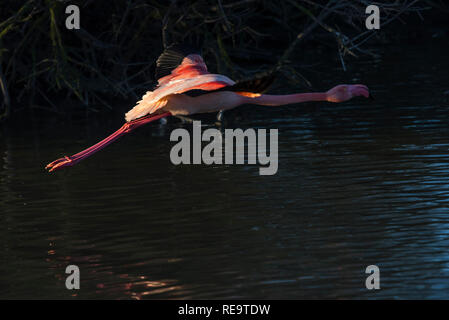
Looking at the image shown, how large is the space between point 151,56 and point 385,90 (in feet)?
17.3

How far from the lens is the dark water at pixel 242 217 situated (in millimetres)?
7918

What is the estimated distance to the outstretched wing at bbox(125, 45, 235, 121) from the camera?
30.9 feet

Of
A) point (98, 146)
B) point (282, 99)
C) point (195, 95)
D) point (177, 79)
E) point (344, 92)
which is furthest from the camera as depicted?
point (177, 79)

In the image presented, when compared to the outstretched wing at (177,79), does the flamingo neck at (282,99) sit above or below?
below

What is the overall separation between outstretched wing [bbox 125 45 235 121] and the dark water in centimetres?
122

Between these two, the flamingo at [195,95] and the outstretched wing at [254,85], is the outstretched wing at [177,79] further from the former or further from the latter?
the outstretched wing at [254,85]

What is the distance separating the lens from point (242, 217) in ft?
32.7

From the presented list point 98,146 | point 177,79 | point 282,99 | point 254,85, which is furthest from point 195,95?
point 98,146

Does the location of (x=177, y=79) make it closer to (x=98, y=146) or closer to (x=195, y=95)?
(x=195, y=95)

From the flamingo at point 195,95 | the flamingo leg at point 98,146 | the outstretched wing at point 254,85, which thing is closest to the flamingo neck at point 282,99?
the flamingo at point 195,95

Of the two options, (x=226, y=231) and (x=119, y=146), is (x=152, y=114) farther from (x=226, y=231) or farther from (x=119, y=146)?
(x=119, y=146)

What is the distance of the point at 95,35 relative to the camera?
21.0 m

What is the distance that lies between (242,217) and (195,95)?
1.42 meters
